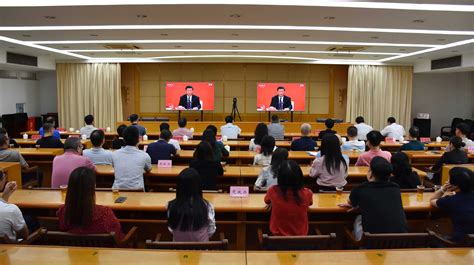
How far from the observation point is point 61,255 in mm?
2094

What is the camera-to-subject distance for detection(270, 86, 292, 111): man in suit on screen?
1143 cm

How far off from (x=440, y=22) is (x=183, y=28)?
156 inches

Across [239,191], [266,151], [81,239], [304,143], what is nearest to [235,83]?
[304,143]

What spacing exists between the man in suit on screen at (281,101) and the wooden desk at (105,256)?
952 centimetres

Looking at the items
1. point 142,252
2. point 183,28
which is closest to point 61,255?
point 142,252

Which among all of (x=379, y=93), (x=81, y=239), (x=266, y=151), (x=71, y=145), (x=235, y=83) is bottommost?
(x=81, y=239)

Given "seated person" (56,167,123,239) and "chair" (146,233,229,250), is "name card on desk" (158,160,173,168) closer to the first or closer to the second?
"seated person" (56,167,123,239)

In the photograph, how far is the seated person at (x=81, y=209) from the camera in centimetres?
247

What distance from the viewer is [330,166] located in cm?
390

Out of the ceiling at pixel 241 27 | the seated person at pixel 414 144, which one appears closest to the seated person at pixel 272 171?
the ceiling at pixel 241 27

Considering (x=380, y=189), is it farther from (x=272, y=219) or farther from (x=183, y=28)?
(x=183, y=28)

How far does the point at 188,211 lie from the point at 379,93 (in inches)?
415

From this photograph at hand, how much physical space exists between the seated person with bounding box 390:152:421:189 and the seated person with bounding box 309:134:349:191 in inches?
19.6

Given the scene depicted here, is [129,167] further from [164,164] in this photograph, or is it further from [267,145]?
[267,145]
